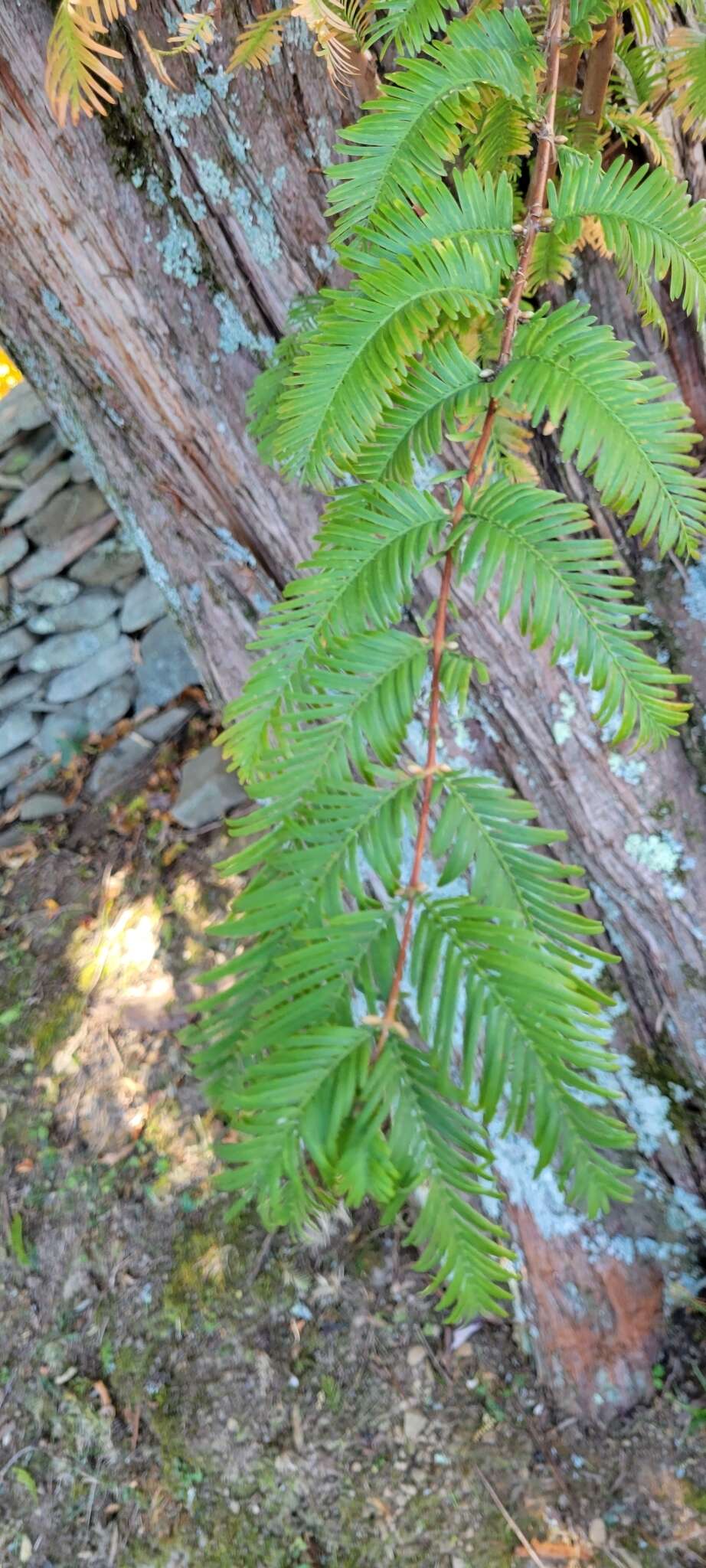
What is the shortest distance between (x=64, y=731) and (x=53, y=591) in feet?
1.80

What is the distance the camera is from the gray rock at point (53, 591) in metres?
3.68

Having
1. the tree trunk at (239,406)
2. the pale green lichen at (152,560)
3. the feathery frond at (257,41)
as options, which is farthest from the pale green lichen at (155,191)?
the pale green lichen at (152,560)

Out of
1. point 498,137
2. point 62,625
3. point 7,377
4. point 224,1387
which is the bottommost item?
point 224,1387

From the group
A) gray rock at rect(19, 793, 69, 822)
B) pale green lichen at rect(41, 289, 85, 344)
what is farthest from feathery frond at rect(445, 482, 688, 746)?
gray rock at rect(19, 793, 69, 822)

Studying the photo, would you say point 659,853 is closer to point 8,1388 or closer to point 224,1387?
point 224,1387

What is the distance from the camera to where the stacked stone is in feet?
11.6

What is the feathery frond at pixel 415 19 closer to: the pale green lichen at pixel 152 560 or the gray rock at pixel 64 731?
the pale green lichen at pixel 152 560

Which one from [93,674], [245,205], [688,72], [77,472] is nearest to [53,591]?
[93,674]

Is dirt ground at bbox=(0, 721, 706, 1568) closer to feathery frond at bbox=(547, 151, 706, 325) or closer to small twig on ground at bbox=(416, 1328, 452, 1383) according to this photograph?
small twig on ground at bbox=(416, 1328, 452, 1383)

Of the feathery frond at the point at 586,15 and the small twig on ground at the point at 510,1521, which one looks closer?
the feathery frond at the point at 586,15

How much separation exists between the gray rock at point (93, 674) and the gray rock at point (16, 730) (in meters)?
0.12

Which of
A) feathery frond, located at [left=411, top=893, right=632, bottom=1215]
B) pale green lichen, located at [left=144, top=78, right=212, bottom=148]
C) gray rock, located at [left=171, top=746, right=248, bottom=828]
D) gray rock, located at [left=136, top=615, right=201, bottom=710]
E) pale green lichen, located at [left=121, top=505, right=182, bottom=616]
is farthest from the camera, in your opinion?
gray rock, located at [left=136, top=615, right=201, bottom=710]

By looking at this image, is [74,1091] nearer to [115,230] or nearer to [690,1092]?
[690,1092]

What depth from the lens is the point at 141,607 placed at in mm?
3625
